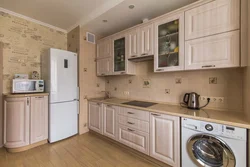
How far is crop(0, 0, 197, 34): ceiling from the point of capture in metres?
1.89

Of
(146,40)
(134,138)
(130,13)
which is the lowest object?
(134,138)

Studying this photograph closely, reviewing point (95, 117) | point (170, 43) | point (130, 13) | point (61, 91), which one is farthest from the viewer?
point (95, 117)

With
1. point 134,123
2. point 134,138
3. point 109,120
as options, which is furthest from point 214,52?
point 109,120

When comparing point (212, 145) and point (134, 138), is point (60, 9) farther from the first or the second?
point (212, 145)

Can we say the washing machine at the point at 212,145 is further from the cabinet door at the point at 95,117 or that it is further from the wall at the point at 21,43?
the wall at the point at 21,43

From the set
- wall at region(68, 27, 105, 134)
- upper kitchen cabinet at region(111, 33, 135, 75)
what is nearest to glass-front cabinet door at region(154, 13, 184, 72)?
upper kitchen cabinet at region(111, 33, 135, 75)

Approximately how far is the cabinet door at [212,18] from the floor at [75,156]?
6.33 ft

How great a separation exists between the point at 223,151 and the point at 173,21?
1698mm

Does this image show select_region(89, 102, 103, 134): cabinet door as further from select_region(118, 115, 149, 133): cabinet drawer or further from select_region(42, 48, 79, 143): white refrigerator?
select_region(118, 115, 149, 133): cabinet drawer

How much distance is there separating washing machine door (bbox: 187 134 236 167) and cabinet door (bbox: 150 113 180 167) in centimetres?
17

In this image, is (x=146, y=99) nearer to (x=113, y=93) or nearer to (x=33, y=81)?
(x=113, y=93)

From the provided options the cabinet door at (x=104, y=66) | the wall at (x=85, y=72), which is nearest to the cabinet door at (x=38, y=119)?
the wall at (x=85, y=72)

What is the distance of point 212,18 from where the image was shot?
4.66ft

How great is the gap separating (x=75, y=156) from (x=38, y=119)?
3.23 feet
